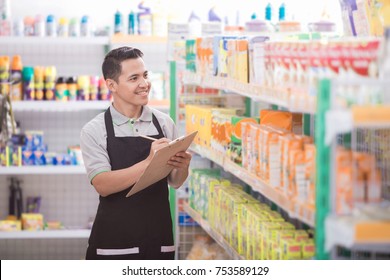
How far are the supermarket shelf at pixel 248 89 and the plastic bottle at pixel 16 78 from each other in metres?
1.83

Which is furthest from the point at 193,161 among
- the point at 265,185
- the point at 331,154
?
the point at 331,154

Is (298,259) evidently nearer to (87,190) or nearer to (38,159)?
(38,159)

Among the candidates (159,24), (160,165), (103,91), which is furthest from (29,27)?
(160,165)

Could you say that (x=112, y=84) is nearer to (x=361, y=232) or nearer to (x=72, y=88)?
(x=361, y=232)

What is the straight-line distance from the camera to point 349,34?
4.64 m

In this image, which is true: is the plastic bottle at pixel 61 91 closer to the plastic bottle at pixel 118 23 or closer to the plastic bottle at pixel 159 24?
the plastic bottle at pixel 118 23

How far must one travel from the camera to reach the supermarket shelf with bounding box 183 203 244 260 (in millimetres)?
4871

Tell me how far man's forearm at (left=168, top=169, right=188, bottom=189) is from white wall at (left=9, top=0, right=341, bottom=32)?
334cm

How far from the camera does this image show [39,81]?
7.62 m

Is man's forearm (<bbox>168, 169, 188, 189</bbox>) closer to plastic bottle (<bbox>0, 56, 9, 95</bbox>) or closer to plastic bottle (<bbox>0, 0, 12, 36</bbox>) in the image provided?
plastic bottle (<bbox>0, 56, 9, 95</bbox>)

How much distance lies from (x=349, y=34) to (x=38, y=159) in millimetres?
3811

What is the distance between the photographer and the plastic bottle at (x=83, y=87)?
7621 millimetres

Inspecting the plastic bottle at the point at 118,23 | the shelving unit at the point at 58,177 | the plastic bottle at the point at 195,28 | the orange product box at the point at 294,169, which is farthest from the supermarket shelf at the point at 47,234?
the orange product box at the point at 294,169

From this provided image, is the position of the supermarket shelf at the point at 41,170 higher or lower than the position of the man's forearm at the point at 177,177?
lower
